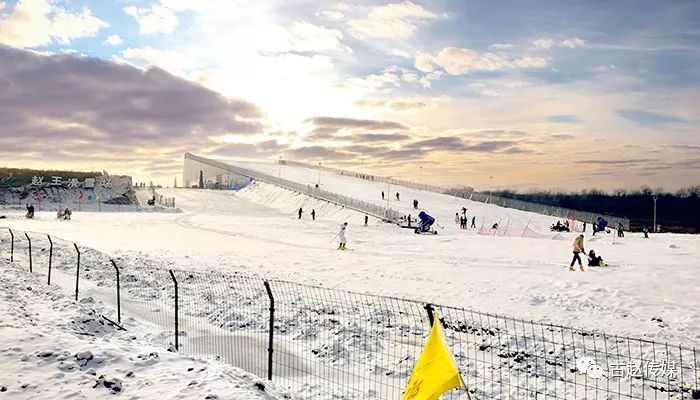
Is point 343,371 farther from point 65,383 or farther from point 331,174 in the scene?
point 331,174

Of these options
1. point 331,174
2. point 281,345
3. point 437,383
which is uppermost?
point 331,174

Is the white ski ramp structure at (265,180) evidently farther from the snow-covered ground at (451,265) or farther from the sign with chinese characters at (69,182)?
the sign with chinese characters at (69,182)

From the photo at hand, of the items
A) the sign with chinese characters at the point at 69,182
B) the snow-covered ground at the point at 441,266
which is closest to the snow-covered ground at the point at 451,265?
the snow-covered ground at the point at 441,266

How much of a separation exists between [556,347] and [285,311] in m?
6.47

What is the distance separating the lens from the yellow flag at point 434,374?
4.31 metres

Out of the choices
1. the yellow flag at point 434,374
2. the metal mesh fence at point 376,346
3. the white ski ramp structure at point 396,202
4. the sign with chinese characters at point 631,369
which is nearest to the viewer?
the yellow flag at point 434,374

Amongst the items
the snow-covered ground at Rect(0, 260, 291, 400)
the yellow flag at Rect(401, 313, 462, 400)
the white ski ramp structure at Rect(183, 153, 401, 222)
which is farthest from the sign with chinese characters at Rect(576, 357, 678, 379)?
the white ski ramp structure at Rect(183, 153, 401, 222)

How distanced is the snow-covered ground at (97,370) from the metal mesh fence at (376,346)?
1.13 meters

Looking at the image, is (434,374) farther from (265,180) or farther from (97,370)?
(265,180)

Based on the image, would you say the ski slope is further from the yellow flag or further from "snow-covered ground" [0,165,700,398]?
the yellow flag

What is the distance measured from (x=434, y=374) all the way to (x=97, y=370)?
5.91 metres

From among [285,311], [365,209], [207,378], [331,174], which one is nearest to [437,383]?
[207,378]

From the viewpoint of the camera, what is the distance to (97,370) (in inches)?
315

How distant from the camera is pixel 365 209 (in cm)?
6197
